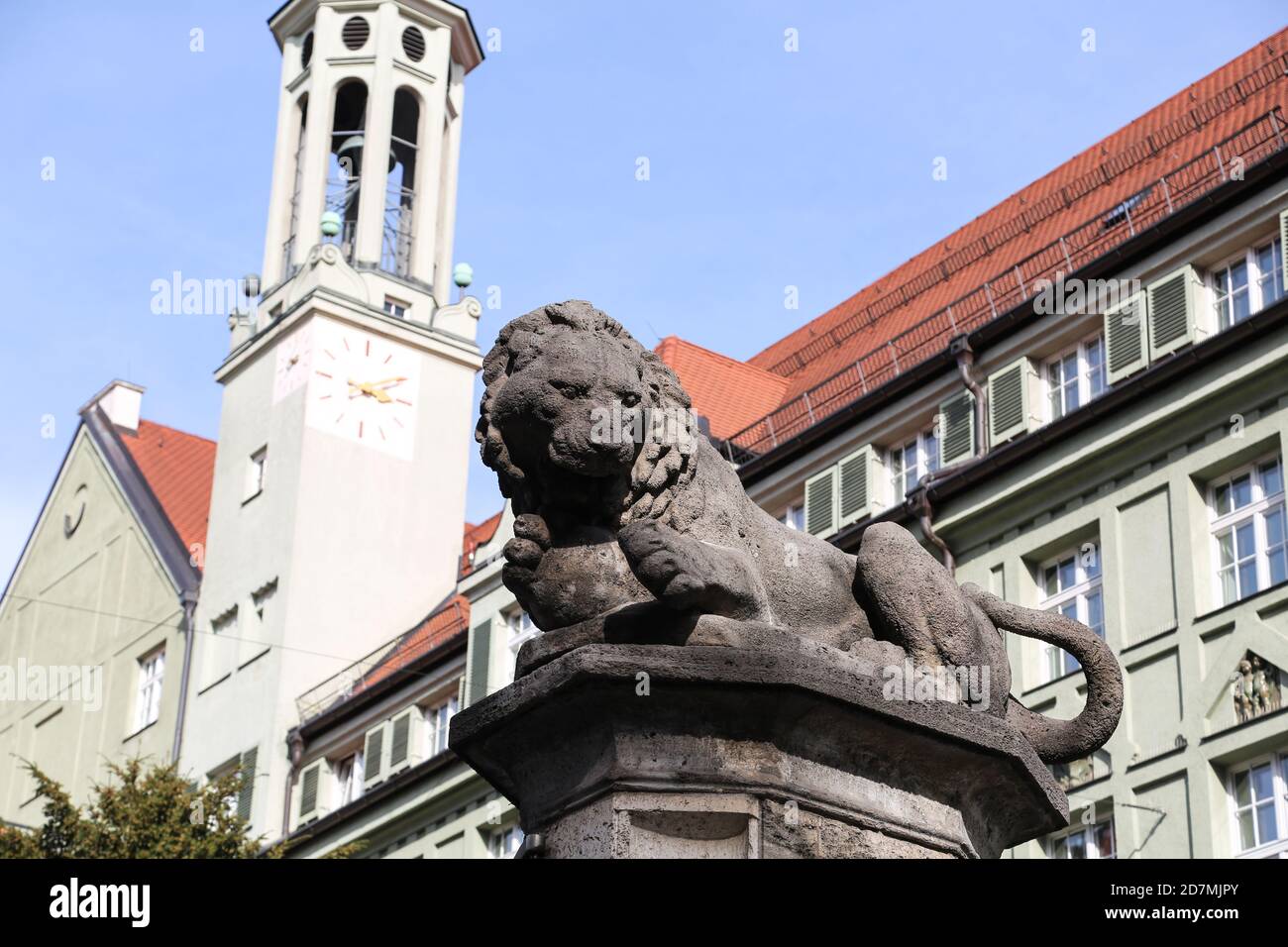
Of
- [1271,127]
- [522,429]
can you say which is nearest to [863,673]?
[522,429]

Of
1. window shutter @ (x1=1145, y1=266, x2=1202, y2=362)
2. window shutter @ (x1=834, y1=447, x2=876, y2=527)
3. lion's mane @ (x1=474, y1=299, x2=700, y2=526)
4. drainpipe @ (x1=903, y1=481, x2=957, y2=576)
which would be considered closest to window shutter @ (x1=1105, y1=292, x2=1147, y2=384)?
window shutter @ (x1=1145, y1=266, x2=1202, y2=362)

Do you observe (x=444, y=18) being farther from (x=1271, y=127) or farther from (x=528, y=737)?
(x=528, y=737)

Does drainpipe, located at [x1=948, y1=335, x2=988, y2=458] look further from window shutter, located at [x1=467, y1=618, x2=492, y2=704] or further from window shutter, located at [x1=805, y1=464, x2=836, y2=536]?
window shutter, located at [x1=467, y1=618, x2=492, y2=704]

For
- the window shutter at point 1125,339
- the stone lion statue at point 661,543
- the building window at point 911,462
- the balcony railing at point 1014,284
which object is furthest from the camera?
the building window at point 911,462

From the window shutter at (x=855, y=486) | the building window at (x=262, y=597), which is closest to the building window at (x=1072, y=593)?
the window shutter at (x=855, y=486)

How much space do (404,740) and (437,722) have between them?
0.62 m

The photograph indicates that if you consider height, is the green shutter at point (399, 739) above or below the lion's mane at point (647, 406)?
above

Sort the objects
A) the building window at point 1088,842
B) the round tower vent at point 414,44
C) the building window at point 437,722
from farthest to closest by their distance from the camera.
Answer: the round tower vent at point 414,44
the building window at point 437,722
the building window at point 1088,842

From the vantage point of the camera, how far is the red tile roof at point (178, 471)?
5134 cm

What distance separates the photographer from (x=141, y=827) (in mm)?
27609

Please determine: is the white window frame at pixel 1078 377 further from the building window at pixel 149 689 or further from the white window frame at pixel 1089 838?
the building window at pixel 149 689

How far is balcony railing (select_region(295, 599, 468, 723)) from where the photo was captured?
43.5 meters

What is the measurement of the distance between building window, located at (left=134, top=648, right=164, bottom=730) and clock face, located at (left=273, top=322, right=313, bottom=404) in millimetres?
5989

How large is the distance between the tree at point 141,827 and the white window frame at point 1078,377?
36.7 ft
